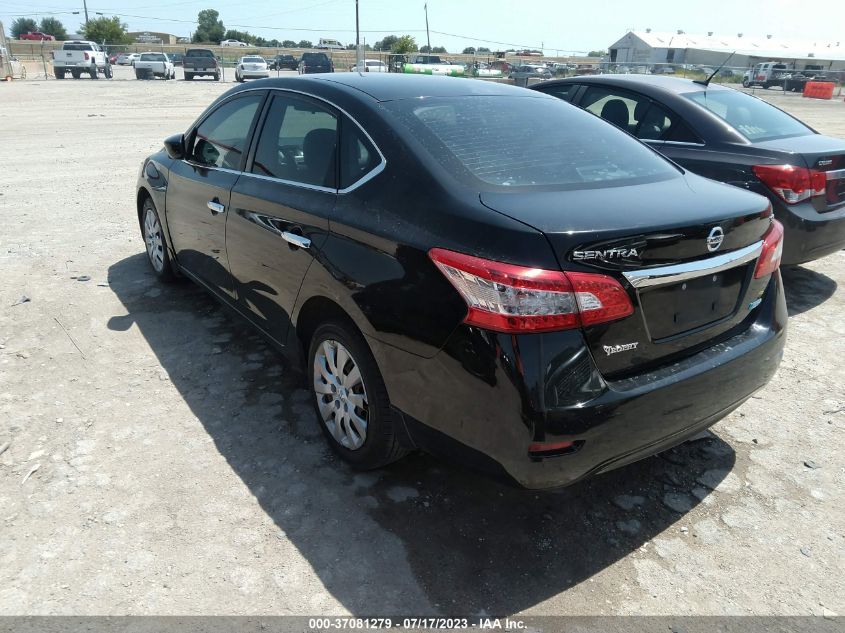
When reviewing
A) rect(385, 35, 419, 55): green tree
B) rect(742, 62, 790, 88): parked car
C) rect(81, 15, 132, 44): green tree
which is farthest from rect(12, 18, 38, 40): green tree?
rect(742, 62, 790, 88): parked car

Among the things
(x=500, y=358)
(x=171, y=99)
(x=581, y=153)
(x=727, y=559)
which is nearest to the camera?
(x=500, y=358)

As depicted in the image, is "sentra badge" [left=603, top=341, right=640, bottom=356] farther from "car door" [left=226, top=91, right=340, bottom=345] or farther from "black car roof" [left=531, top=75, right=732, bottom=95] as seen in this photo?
"black car roof" [left=531, top=75, right=732, bottom=95]

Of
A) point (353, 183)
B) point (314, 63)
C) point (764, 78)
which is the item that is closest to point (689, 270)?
point (353, 183)

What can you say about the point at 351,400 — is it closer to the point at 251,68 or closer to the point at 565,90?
the point at 565,90

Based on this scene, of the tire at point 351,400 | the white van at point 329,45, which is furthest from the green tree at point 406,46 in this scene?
the tire at point 351,400

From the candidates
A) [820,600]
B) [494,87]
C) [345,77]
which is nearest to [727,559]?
[820,600]

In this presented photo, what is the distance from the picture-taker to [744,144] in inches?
205

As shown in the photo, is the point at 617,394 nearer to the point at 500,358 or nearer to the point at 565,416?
the point at 565,416

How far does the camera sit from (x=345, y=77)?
3.53 m

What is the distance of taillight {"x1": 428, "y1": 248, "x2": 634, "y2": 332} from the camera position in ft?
6.99

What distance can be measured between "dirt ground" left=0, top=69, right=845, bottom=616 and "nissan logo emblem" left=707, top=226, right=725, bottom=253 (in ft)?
3.89

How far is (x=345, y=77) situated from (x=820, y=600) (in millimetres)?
3207

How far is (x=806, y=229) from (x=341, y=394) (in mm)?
3917

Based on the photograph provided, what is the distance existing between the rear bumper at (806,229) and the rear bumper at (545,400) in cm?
278
